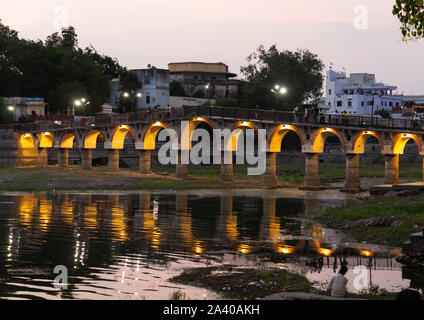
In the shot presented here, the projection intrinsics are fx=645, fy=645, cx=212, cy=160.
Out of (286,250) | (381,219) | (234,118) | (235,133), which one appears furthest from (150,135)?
(286,250)

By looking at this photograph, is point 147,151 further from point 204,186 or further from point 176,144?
point 204,186

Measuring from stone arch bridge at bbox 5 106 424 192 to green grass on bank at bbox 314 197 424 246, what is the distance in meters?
19.6

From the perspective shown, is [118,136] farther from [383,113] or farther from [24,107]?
[383,113]

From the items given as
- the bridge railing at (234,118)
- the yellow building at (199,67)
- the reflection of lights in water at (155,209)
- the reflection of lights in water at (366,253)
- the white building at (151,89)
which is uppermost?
the yellow building at (199,67)

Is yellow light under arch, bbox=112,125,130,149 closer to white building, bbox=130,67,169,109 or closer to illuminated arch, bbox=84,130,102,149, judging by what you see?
illuminated arch, bbox=84,130,102,149

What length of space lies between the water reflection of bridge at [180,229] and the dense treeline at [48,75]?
61.6 m

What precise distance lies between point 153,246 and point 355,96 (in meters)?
112

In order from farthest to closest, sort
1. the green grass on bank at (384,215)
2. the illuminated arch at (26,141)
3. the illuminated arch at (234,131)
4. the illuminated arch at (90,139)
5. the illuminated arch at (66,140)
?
the illuminated arch at (26,141)
the illuminated arch at (66,140)
the illuminated arch at (90,139)
the illuminated arch at (234,131)
the green grass on bank at (384,215)

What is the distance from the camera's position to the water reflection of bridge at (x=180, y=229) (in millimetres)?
27344

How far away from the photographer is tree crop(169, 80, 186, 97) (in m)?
139

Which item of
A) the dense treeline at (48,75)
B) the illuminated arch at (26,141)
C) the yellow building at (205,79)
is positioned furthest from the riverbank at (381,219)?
the yellow building at (205,79)

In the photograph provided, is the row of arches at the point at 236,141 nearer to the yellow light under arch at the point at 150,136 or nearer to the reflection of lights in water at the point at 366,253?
the yellow light under arch at the point at 150,136
